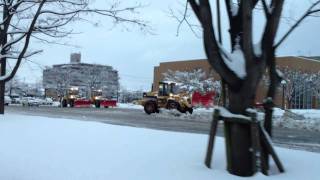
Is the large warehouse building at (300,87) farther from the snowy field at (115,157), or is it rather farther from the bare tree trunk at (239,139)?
the bare tree trunk at (239,139)

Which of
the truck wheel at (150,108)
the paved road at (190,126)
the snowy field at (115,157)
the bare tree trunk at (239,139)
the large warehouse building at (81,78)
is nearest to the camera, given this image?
the bare tree trunk at (239,139)

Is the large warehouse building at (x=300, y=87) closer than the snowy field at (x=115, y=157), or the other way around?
the snowy field at (x=115, y=157)

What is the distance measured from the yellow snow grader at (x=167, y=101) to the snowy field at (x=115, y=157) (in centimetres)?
2733

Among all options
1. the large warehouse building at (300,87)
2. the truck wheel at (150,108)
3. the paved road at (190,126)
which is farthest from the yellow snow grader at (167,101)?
the large warehouse building at (300,87)

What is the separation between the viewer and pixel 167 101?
1507 inches

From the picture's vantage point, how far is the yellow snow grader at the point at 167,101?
1505 inches

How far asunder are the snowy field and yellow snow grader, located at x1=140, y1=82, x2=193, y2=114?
27.3 m

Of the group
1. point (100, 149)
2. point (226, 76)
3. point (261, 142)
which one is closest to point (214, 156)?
point (261, 142)

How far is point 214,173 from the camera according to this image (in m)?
7.04

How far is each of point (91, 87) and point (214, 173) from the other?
88808 mm

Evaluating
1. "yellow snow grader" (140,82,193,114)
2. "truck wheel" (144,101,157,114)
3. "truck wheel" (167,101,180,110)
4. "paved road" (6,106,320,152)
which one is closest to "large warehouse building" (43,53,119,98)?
"yellow snow grader" (140,82,193,114)

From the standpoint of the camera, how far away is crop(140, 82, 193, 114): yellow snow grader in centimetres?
3822

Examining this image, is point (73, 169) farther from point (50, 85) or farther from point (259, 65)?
point (50, 85)

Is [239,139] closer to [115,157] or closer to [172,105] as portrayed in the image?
[115,157]
